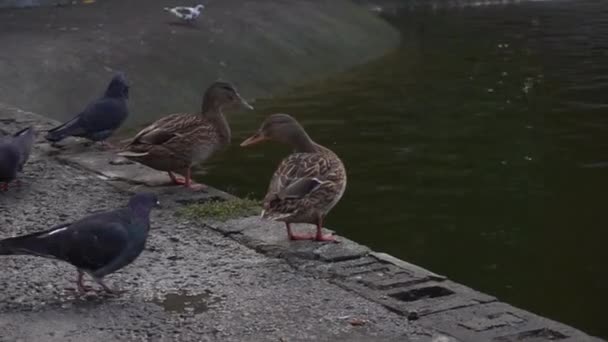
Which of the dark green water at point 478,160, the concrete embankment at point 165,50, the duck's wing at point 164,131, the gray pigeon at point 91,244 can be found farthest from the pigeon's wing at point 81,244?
the concrete embankment at point 165,50

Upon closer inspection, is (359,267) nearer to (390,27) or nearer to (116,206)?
(116,206)

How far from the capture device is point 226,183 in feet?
42.5

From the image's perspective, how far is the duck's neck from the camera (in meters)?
9.42

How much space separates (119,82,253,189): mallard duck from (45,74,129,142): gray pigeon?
128cm

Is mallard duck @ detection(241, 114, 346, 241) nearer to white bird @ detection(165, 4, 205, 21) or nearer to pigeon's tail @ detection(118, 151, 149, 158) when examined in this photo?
pigeon's tail @ detection(118, 151, 149, 158)

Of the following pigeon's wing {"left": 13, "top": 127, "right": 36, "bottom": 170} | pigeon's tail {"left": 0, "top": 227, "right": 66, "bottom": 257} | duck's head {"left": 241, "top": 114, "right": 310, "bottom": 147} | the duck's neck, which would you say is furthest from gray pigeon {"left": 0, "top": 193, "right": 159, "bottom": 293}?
the duck's neck

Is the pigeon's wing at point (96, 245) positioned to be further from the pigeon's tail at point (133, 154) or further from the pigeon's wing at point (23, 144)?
the pigeon's wing at point (23, 144)

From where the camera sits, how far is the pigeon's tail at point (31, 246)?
6.43 meters

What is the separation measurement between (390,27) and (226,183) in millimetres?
15209

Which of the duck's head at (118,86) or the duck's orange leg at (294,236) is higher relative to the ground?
the duck's head at (118,86)

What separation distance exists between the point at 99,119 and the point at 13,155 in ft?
5.05

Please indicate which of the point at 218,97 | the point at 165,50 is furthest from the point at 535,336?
the point at 165,50

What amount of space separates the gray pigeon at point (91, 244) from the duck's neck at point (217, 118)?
296cm

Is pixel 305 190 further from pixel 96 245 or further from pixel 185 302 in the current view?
pixel 96 245
